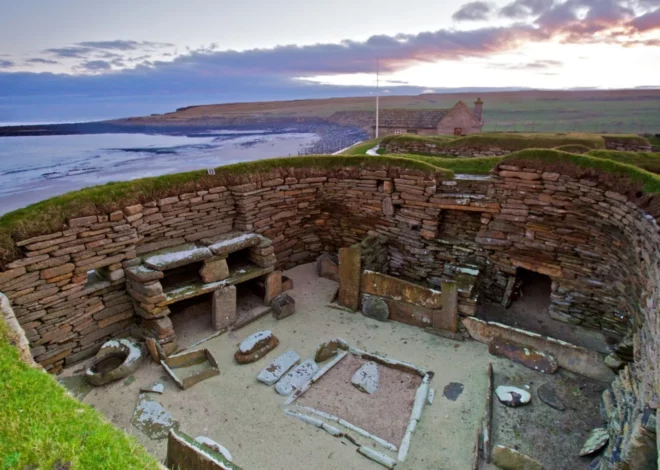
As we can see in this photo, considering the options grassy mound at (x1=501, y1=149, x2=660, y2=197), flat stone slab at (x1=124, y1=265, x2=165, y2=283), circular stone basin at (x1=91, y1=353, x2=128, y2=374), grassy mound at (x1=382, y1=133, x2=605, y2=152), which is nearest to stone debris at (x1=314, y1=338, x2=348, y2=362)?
flat stone slab at (x1=124, y1=265, x2=165, y2=283)

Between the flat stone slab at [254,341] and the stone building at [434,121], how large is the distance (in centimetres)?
2642

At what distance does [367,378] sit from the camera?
24.7 ft

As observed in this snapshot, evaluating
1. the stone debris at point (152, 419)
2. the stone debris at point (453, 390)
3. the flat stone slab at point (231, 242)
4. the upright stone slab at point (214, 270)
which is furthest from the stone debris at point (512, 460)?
the flat stone slab at point (231, 242)

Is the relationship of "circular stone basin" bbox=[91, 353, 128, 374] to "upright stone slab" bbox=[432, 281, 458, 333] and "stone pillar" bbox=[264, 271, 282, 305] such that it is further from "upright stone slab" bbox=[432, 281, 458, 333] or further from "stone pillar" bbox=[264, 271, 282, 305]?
"upright stone slab" bbox=[432, 281, 458, 333]

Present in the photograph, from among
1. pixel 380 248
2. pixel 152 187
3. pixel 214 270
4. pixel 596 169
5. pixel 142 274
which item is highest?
pixel 596 169

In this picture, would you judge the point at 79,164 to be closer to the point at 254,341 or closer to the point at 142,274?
the point at 142,274

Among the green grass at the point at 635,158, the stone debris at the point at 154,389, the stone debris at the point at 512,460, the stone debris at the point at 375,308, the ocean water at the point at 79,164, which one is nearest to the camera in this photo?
the stone debris at the point at 512,460

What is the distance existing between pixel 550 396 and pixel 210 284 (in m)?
7.07

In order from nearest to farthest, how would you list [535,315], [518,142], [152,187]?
[152,187] < [535,315] < [518,142]

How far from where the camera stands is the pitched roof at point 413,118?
33.7 metres

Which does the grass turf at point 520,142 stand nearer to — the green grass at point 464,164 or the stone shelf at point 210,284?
the green grass at point 464,164

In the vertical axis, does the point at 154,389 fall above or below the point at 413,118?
below

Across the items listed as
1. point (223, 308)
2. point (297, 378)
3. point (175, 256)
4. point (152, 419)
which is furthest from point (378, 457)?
point (175, 256)

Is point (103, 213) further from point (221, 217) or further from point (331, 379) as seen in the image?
point (331, 379)
